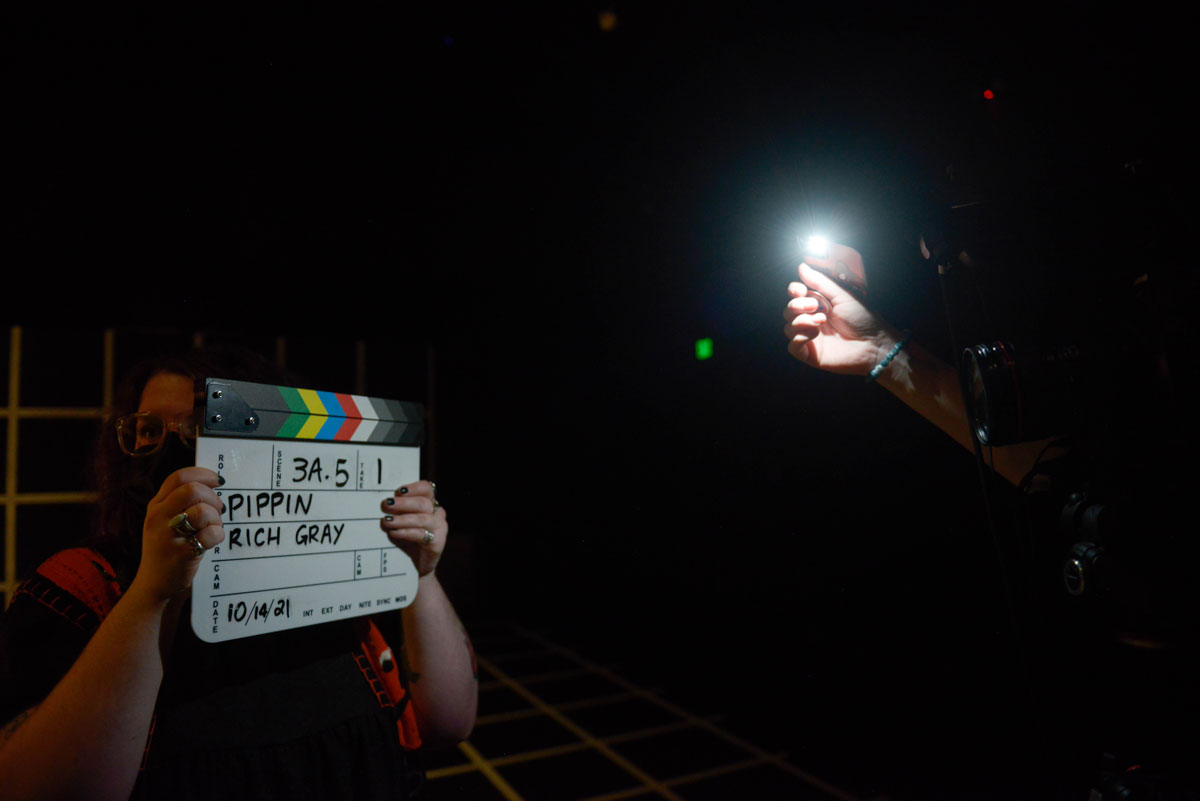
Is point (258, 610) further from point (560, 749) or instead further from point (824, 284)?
point (560, 749)

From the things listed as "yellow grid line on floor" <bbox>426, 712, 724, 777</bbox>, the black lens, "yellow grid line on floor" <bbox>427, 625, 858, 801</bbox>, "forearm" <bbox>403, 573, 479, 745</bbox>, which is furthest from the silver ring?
"yellow grid line on floor" <bbox>426, 712, 724, 777</bbox>

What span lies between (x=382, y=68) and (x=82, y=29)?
94 cm

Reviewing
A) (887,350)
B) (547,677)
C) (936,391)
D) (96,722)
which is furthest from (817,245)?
(547,677)

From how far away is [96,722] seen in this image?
2.49 feet

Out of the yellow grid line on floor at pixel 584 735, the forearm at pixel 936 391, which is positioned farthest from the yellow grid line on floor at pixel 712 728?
the forearm at pixel 936 391

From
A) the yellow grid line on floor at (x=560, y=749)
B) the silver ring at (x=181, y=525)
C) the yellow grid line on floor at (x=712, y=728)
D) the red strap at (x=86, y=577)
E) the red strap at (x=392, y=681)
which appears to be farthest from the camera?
the yellow grid line on floor at (x=560, y=749)

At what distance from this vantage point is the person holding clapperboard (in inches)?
30.1

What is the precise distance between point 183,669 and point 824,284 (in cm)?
136

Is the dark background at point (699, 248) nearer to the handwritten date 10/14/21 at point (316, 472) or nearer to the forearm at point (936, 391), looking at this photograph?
the forearm at point (936, 391)

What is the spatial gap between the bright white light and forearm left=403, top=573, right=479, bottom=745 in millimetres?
1014

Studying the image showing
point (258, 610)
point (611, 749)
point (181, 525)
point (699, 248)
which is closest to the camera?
point (181, 525)

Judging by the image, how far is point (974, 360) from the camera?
1.01m

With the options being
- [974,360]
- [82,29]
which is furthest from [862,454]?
[82,29]

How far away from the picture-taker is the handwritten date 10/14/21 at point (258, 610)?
85 cm
